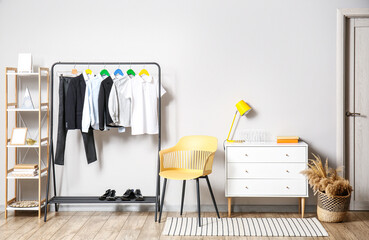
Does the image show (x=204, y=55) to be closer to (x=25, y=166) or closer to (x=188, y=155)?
(x=188, y=155)

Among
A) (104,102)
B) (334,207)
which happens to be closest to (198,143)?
(104,102)

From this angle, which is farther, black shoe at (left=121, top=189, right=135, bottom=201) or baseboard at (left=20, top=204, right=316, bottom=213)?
baseboard at (left=20, top=204, right=316, bottom=213)

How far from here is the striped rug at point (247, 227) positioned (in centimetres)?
388

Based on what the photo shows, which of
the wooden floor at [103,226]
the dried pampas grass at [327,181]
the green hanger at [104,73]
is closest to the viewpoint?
the wooden floor at [103,226]

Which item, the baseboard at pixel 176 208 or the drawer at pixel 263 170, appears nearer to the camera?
the drawer at pixel 263 170

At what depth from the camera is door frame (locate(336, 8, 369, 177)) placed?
455 centimetres

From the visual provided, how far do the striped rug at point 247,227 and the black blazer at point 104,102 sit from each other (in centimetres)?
116

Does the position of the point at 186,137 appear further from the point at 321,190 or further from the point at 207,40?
the point at 321,190

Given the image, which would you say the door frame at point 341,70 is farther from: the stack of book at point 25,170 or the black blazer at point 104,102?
the stack of book at point 25,170

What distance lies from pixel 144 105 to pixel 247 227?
1.57m

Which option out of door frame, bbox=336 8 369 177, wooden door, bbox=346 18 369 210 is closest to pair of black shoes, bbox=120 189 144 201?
door frame, bbox=336 8 369 177

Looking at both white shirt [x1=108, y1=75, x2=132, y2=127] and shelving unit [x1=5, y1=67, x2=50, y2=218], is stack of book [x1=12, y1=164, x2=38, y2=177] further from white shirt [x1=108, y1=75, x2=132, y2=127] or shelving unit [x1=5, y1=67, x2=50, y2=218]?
white shirt [x1=108, y1=75, x2=132, y2=127]

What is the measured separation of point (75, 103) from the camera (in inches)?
175

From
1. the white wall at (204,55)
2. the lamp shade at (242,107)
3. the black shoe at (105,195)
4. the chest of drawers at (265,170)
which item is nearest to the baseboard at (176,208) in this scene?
the white wall at (204,55)
